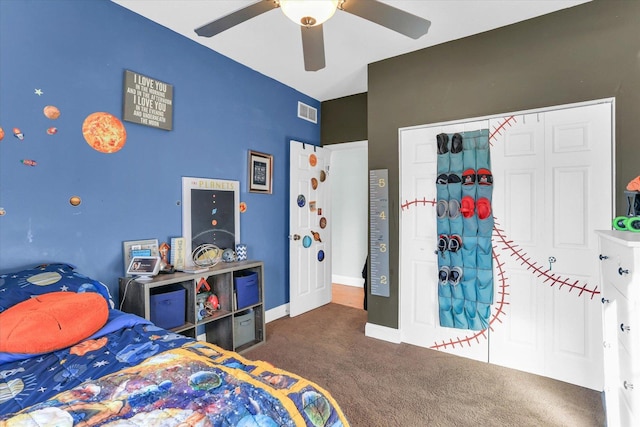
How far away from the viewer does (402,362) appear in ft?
8.63

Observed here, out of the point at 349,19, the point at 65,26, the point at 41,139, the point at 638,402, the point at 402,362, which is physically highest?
the point at 349,19

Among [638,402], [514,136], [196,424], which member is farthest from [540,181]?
[196,424]

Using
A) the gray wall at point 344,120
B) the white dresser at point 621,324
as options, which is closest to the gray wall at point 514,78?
the gray wall at point 344,120

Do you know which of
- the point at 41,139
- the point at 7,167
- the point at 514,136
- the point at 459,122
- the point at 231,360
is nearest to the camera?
the point at 231,360

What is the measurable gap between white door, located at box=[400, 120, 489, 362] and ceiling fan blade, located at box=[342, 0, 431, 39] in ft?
4.32

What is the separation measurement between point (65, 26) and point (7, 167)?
97 cm

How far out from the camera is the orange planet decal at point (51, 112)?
199 cm

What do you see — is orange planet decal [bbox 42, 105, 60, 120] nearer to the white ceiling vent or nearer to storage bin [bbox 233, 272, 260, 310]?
storage bin [bbox 233, 272, 260, 310]

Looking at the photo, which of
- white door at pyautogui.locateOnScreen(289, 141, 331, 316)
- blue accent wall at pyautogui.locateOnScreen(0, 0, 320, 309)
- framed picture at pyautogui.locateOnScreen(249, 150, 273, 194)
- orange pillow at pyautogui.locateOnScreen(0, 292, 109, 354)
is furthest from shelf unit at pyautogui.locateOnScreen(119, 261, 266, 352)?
framed picture at pyautogui.locateOnScreen(249, 150, 273, 194)

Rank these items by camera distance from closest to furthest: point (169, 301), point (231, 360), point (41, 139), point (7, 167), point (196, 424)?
point (196, 424)
point (231, 360)
point (7, 167)
point (41, 139)
point (169, 301)

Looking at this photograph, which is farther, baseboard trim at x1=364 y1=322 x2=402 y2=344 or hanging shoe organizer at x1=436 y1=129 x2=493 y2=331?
baseboard trim at x1=364 y1=322 x2=402 y2=344

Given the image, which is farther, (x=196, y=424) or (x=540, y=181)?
(x=540, y=181)

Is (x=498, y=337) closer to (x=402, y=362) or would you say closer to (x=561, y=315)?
(x=561, y=315)

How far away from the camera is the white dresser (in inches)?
52.2
